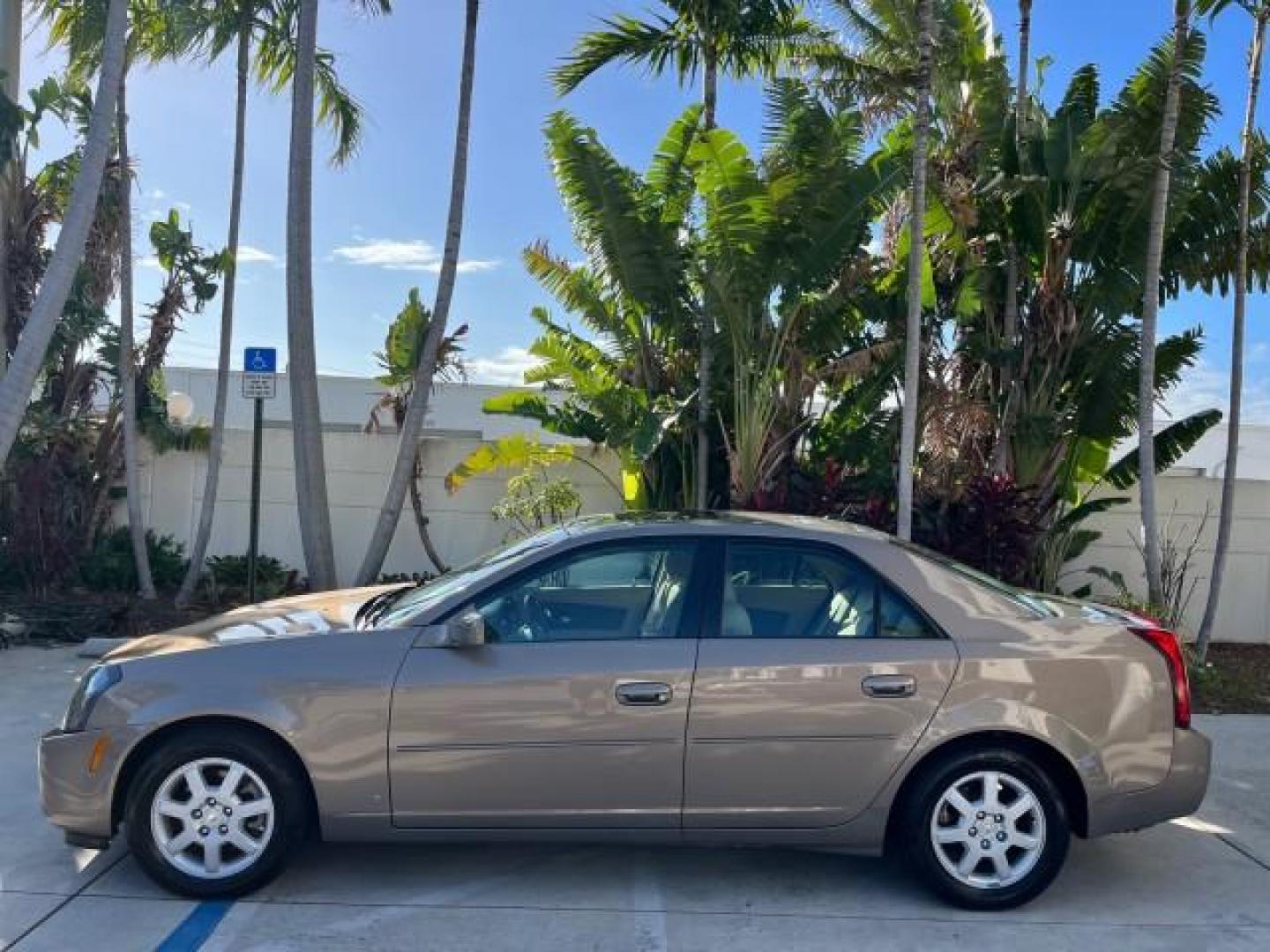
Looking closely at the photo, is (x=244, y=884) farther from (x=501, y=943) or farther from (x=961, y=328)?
(x=961, y=328)

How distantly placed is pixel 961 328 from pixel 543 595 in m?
7.67

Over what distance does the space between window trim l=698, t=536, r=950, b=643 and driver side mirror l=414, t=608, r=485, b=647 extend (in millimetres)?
885

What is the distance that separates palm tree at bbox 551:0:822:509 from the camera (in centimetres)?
1030

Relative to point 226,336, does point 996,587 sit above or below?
below

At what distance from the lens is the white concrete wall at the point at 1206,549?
10617 millimetres

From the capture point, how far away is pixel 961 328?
1097 cm

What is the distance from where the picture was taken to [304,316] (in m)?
9.86

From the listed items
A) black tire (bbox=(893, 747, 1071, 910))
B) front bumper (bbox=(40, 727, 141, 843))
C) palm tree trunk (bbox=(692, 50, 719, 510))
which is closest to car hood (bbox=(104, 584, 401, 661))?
front bumper (bbox=(40, 727, 141, 843))

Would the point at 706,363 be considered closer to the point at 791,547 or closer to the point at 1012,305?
the point at 1012,305

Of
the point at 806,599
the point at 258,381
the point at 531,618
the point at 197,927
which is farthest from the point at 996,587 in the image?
the point at 258,381

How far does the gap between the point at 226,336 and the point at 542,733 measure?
26.9 ft

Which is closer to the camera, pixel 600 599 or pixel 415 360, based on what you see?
pixel 600 599

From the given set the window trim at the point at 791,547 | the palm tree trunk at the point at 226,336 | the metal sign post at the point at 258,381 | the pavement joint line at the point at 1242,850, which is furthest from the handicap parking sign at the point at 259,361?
the pavement joint line at the point at 1242,850

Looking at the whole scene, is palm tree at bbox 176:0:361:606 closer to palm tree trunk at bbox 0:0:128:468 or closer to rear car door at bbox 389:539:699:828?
palm tree trunk at bbox 0:0:128:468
